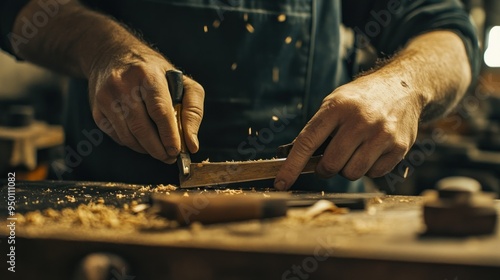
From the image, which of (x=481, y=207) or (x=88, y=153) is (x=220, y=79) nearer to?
(x=88, y=153)

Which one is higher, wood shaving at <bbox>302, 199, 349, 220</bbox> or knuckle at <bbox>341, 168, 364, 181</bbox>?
wood shaving at <bbox>302, 199, 349, 220</bbox>

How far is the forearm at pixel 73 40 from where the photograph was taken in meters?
1.62

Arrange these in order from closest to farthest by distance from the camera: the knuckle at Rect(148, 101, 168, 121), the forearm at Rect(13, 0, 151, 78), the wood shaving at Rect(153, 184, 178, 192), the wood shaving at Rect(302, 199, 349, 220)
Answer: the wood shaving at Rect(302, 199, 349, 220)
the knuckle at Rect(148, 101, 168, 121)
the wood shaving at Rect(153, 184, 178, 192)
the forearm at Rect(13, 0, 151, 78)

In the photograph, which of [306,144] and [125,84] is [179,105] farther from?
[306,144]

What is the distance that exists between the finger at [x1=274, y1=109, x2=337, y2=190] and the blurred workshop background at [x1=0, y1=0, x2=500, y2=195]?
1219 millimetres

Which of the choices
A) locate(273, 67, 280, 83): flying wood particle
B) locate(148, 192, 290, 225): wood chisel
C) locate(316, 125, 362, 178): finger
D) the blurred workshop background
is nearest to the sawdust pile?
locate(148, 192, 290, 225): wood chisel

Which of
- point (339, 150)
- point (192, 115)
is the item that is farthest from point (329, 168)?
point (192, 115)

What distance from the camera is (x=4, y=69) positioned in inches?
189

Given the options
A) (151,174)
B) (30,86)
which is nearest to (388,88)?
(151,174)

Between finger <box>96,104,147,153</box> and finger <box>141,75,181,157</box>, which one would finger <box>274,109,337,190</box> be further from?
finger <box>96,104,147,153</box>

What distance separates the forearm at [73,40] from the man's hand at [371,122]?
1.51 feet

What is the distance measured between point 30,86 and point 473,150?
Answer: 3.16 metres

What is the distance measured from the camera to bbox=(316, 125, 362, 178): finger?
1.45m

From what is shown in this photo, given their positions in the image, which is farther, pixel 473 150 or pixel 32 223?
pixel 473 150
